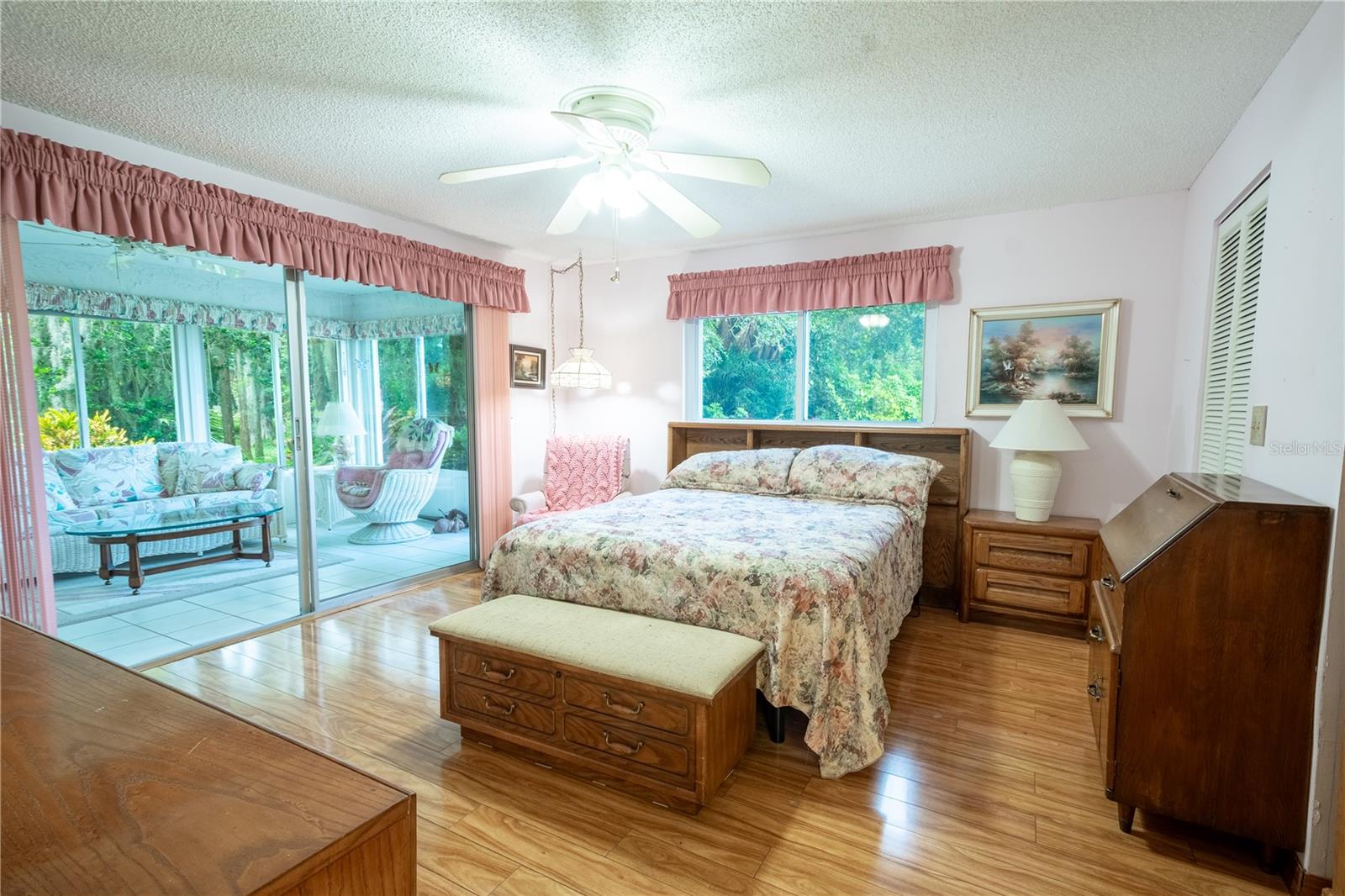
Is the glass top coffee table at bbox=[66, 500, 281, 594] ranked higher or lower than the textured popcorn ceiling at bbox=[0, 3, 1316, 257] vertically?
lower

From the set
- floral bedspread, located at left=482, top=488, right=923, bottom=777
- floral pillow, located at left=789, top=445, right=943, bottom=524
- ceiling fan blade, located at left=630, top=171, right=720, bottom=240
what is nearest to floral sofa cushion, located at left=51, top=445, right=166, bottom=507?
floral bedspread, located at left=482, top=488, right=923, bottom=777

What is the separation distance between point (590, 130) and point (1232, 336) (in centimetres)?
261

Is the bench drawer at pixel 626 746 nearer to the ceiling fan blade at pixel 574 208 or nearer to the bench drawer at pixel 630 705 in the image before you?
the bench drawer at pixel 630 705

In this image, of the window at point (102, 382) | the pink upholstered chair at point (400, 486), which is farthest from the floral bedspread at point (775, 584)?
the window at point (102, 382)

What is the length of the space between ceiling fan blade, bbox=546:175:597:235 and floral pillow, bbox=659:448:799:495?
69.5 inches

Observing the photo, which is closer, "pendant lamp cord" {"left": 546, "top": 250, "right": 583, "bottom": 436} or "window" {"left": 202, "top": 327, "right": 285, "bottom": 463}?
"window" {"left": 202, "top": 327, "right": 285, "bottom": 463}

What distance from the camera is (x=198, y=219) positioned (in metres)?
2.84

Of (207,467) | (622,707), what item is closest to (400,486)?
(207,467)

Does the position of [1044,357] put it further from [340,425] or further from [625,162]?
[340,425]

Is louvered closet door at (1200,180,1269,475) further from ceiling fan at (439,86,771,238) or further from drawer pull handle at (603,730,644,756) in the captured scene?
drawer pull handle at (603,730,644,756)

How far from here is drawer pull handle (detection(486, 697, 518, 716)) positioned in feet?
6.93

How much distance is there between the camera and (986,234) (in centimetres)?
372

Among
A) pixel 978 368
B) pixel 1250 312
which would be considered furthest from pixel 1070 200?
pixel 1250 312

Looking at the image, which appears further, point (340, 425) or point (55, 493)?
point (340, 425)
